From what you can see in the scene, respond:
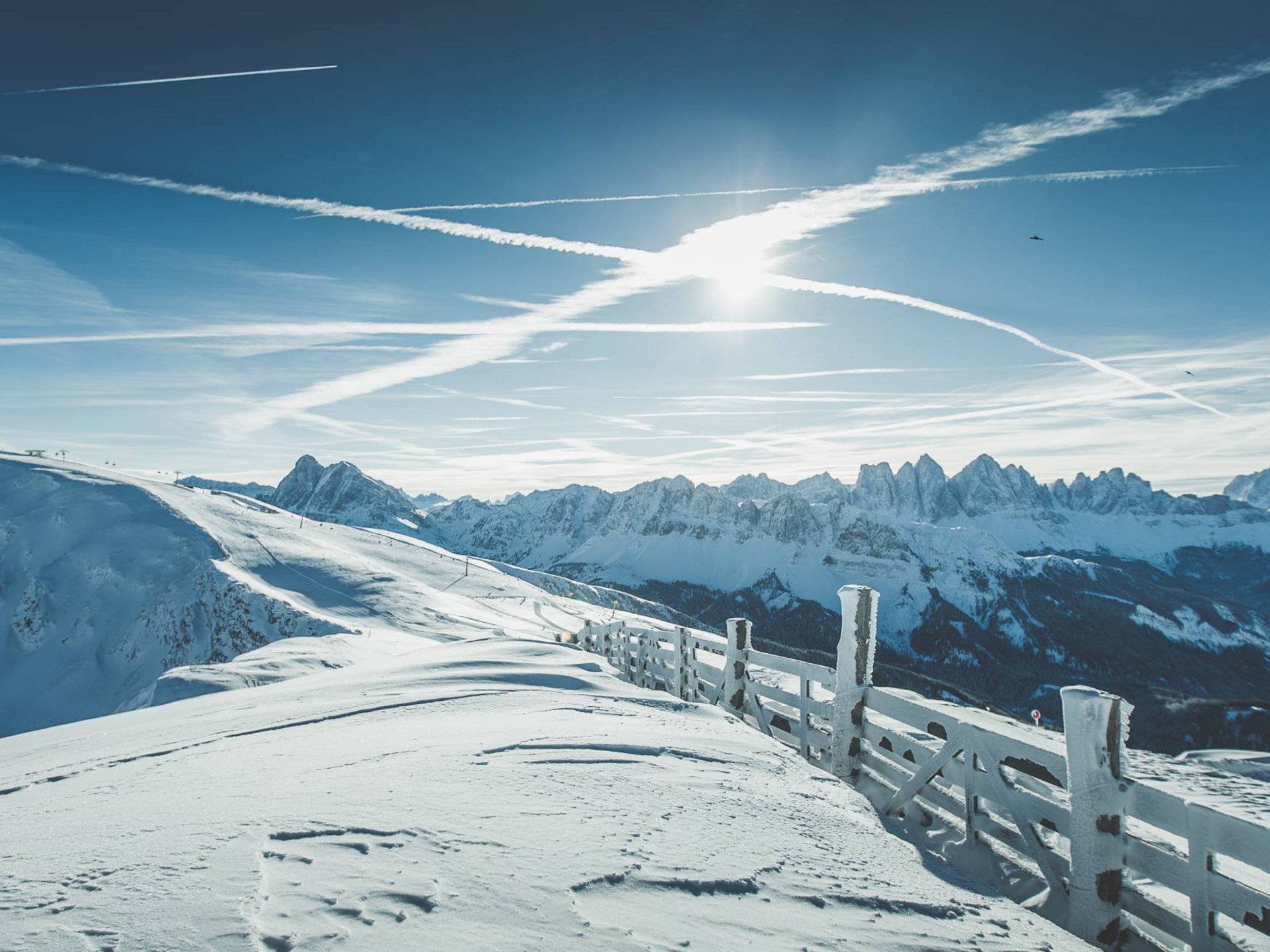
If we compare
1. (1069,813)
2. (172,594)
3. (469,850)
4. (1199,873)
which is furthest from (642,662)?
(172,594)

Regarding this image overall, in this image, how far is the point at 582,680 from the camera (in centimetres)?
1273

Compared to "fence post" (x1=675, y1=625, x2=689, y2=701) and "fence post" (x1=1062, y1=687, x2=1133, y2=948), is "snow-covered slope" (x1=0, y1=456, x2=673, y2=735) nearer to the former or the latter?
"fence post" (x1=675, y1=625, x2=689, y2=701)

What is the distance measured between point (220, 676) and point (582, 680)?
14.3 metres

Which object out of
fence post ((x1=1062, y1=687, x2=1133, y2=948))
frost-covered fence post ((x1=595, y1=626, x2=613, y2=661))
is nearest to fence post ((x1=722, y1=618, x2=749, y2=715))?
fence post ((x1=1062, y1=687, x2=1133, y2=948))

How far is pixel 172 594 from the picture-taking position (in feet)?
180

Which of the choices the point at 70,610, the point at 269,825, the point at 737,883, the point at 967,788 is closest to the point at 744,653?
the point at 967,788

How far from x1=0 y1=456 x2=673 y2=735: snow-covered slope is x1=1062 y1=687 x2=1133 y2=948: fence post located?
1076 inches

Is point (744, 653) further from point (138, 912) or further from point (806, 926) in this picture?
point (138, 912)

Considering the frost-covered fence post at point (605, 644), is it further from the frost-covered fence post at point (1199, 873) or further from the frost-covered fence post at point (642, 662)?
the frost-covered fence post at point (1199, 873)

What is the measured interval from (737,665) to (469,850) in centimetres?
860

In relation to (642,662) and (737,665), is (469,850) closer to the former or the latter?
(737,665)

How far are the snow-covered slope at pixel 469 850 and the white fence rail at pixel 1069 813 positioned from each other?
2.96ft

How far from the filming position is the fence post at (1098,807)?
538 centimetres

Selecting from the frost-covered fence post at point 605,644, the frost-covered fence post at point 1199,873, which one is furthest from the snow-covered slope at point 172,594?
the frost-covered fence post at point 1199,873
